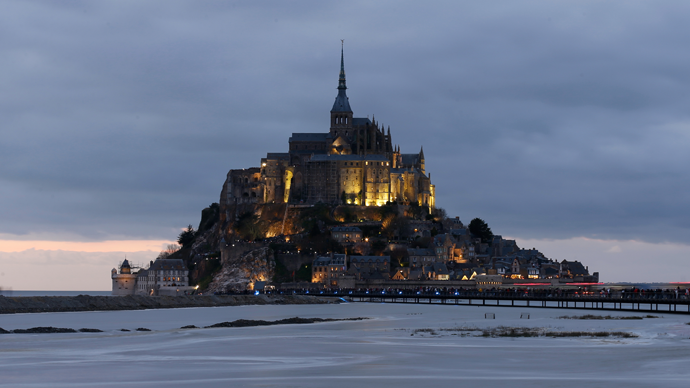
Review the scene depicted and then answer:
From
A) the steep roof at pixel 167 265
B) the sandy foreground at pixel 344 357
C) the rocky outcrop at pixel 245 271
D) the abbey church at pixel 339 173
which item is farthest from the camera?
the abbey church at pixel 339 173

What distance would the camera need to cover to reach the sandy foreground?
32875mm

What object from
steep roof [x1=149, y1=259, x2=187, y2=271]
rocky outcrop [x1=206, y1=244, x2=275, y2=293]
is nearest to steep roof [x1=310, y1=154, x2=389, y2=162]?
rocky outcrop [x1=206, y1=244, x2=275, y2=293]

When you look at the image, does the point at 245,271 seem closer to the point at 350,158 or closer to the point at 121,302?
the point at 350,158

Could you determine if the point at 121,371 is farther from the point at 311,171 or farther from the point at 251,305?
the point at 311,171

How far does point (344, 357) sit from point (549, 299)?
53328 millimetres

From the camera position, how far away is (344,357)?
42000 mm

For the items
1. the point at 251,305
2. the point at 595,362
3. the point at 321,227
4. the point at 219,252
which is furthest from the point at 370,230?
the point at 595,362

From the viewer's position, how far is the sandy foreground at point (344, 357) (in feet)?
108

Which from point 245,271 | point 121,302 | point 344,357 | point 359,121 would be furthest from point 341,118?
point 344,357

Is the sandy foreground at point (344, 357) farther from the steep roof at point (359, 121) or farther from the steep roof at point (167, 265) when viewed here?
the steep roof at point (359, 121)

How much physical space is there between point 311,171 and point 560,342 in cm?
11555

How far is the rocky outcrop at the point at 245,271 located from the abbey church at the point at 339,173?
61.7ft

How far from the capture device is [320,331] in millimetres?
59812

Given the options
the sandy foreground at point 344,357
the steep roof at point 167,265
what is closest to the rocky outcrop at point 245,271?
the steep roof at point 167,265
